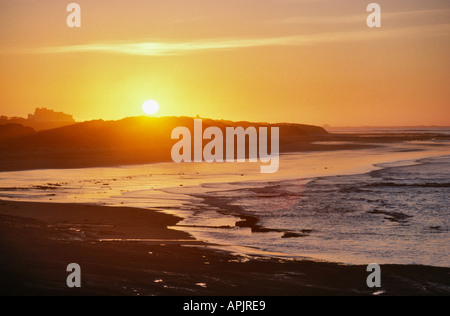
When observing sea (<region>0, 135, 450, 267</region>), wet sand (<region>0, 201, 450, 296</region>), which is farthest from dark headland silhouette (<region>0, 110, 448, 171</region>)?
wet sand (<region>0, 201, 450, 296</region>)

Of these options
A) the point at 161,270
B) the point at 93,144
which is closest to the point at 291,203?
the point at 161,270

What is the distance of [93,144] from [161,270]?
62.0 m

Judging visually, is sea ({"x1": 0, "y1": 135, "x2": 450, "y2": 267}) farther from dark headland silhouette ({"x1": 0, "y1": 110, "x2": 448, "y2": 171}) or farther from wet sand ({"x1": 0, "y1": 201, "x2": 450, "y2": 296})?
dark headland silhouette ({"x1": 0, "y1": 110, "x2": 448, "y2": 171})

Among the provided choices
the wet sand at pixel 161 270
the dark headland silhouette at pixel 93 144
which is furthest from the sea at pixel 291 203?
the dark headland silhouette at pixel 93 144

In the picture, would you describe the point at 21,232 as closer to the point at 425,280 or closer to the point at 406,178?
the point at 425,280

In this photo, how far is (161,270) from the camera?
12.7 m

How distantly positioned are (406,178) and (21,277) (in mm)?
27698

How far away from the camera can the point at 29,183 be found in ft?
106

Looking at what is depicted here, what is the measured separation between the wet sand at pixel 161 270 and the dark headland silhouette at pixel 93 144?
29624mm

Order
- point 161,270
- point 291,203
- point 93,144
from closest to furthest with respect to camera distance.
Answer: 1. point 161,270
2. point 291,203
3. point 93,144

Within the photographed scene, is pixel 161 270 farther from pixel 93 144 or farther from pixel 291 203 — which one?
pixel 93 144

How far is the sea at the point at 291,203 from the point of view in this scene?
1574cm

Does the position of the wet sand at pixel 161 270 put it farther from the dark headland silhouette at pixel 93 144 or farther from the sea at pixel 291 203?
the dark headland silhouette at pixel 93 144
